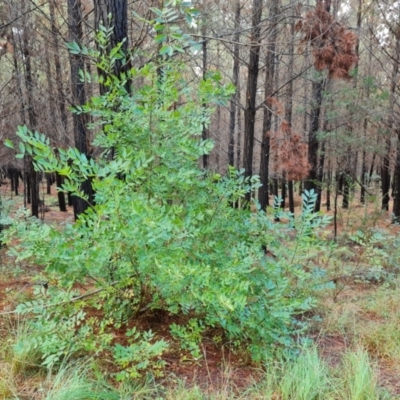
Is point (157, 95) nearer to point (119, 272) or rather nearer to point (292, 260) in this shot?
point (119, 272)

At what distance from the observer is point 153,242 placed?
1.88m

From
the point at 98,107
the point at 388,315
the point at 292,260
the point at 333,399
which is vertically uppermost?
the point at 98,107

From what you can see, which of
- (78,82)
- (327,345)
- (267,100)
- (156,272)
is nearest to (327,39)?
(267,100)

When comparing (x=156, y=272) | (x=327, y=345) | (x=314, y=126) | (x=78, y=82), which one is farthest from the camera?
(x=314, y=126)

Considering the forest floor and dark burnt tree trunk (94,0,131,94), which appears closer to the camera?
the forest floor

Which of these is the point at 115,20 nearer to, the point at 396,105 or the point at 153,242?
the point at 153,242

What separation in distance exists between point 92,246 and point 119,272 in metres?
0.27

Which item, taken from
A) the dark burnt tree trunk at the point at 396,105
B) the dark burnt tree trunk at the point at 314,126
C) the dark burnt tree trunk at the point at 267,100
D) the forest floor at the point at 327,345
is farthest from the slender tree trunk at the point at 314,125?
the forest floor at the point at 327,345

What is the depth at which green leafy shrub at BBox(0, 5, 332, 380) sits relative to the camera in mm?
1900

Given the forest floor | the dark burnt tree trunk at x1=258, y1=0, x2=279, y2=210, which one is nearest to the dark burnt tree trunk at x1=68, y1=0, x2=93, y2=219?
the forest floor

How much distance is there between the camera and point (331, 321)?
324cm

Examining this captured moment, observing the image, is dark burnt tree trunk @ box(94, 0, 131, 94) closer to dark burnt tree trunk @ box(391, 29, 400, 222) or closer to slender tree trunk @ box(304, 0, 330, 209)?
dark burnt tree trunk @ box(391, 29, 400, 222)

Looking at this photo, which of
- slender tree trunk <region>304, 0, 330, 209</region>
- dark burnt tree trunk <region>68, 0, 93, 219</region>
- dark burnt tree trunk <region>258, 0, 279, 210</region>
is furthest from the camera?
slender tree trunk <region>304, 0, 330, 209</region>

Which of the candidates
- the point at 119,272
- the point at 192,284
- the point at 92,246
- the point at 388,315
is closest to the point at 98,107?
the point at 92,246
